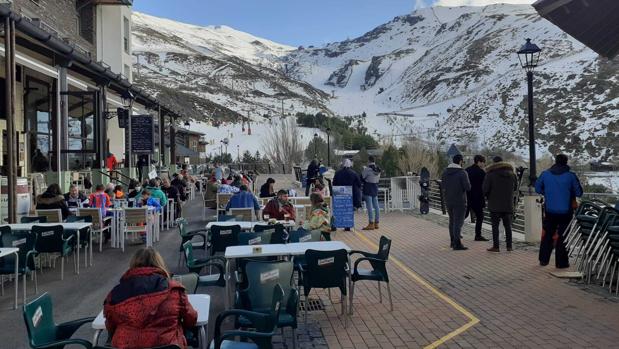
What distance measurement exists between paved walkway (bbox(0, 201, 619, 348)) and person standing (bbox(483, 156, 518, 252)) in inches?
18.5

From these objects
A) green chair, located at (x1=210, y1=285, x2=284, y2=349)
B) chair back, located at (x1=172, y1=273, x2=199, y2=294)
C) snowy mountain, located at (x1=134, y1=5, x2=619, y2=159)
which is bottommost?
green chair, located at (x1=210, y1=285, x2=284, y2=349)

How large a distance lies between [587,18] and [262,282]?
5.10 metres

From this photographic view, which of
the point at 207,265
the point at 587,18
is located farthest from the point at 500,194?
the point at 207,265

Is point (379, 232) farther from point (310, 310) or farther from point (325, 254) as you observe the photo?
point (325, 254)

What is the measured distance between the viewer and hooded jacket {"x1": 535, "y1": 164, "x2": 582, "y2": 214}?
8.02m

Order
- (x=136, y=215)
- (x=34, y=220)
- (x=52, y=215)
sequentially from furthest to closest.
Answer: (x=136, y=215), (x=52, y=215), (x=34, y=220)

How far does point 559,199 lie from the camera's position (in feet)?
26.5

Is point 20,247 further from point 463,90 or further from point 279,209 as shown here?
point 463,90

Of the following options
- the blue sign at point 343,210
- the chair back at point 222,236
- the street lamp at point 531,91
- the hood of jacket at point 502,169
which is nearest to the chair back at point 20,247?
the chair back at point 222,236

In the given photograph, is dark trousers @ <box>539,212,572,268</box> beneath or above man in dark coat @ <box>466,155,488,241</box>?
beneath

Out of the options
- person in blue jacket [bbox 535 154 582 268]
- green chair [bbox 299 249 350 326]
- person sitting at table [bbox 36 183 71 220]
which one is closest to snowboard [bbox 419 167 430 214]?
person in blue jacket [bbox 535 154 582 268]

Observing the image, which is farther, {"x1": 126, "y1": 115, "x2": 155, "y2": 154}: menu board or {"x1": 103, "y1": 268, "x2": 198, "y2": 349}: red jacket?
{"x1": 126, "y1": 115, "x2": 155, "y2": 154}: menu board

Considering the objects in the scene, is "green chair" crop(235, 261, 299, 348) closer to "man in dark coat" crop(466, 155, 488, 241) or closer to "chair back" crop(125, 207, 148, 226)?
"chair back" crop(125, 207, 148, 226)

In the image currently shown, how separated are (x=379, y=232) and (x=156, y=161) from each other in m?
19.3
